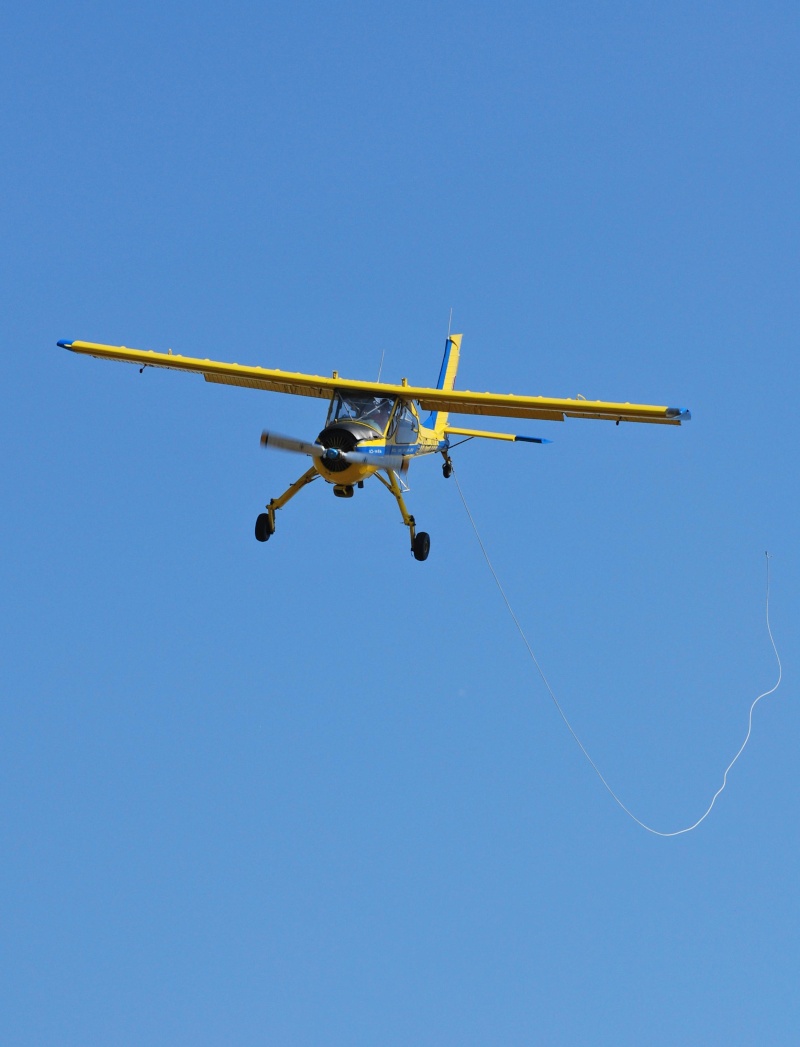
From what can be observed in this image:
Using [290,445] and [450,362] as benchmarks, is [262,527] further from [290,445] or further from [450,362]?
[450,362]

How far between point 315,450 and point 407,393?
94.0 inches

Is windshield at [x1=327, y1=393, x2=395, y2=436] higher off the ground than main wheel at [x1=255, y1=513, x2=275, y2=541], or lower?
higher

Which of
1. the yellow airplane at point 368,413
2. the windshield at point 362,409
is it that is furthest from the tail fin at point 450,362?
the windshield at point 362,409

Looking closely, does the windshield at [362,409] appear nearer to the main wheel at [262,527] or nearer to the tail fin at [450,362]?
the main wheel at [262,527]

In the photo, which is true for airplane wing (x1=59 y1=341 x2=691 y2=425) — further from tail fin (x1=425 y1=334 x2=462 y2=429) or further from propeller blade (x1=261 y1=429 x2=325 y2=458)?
tail fin (x1=425 y1=334 x2=462 y2=429)

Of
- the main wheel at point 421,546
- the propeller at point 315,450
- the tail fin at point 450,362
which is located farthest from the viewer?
the tail fin at point 450,362

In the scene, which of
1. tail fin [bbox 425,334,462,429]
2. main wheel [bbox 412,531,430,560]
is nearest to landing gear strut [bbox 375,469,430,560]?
main wheel [bbox 412,531,430,560]

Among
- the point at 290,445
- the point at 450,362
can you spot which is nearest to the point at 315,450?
the point at 290,445

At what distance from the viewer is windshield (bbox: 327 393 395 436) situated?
30.1 m

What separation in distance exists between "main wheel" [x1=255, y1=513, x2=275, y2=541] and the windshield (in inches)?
91.9

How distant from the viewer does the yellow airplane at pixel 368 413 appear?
29250 mm

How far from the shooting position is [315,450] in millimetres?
29047

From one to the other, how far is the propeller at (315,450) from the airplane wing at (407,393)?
1.72 metres

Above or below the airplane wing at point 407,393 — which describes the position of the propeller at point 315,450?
below
